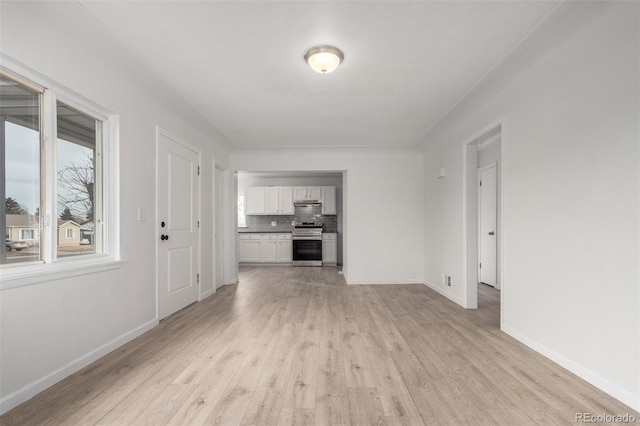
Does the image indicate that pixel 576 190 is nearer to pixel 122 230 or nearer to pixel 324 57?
pixel 324 57

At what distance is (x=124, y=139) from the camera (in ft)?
8.70

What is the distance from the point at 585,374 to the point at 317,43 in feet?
9.54

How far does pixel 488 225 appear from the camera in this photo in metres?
5.21

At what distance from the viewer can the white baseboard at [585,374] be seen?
1714mm

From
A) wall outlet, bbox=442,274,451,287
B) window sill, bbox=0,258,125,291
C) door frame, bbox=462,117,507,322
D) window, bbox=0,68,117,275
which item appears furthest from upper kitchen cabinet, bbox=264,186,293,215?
window sill, bbox=0,258,125,291

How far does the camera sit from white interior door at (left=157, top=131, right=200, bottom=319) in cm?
324

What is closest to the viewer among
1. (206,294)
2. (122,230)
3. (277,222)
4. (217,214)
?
(122,230)

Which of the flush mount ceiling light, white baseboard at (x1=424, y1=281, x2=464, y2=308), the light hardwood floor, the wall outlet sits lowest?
white baseboard at (x1=424, y1=281, x2=464, y2=308)

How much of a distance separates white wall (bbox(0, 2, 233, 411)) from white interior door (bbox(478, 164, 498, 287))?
475 cm

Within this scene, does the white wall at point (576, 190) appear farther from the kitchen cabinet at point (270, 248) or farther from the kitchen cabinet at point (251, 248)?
the kitchen cabinet at point (251, 248)

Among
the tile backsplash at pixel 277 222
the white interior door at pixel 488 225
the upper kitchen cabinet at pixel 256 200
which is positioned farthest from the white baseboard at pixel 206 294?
the white interior door at pixel 488 225

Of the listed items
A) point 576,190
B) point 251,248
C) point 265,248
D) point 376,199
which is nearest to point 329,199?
point 265,248

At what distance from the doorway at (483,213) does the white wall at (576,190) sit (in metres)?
0.87

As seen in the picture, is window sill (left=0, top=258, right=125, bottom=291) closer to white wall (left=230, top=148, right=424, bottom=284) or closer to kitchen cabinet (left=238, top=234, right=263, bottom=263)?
white wall (left=230, top=148, right=424, bottom=284)
